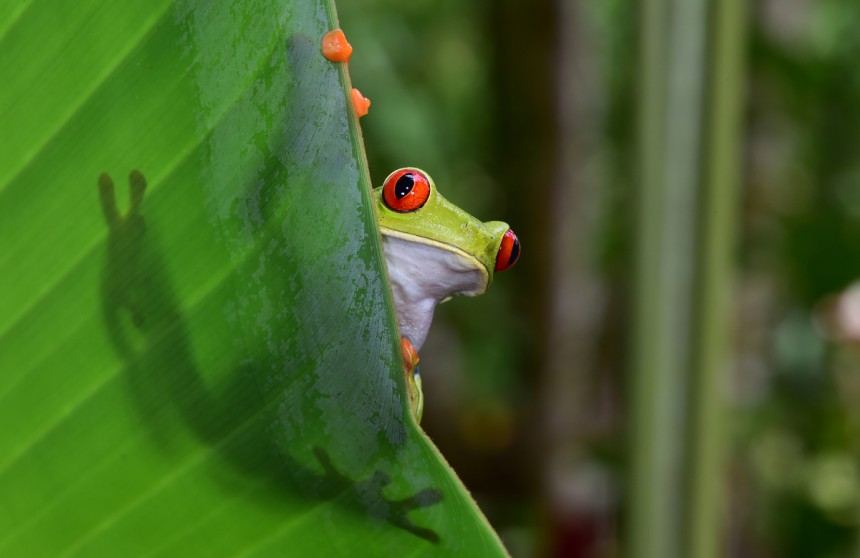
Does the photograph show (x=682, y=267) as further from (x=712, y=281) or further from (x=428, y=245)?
(x=428, y=245)

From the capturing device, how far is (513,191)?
177 cm

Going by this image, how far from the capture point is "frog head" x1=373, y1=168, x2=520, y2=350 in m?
0.66

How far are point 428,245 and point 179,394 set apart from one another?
270 mm

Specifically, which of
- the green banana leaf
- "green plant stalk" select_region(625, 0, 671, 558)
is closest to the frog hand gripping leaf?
"green plant stalk" select_region(625, 0, 671, 558)

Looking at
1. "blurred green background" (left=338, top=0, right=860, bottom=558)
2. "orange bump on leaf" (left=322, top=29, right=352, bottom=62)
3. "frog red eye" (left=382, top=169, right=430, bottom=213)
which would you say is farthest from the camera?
"blurred green background" (left=338, top=0, right=860, bottom=558)

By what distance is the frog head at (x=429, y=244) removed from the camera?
66 centimetres

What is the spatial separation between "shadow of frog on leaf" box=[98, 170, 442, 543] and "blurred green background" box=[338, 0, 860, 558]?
1.12ft

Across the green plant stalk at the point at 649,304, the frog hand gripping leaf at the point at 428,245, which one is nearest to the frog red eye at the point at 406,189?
the frog hand gripping leaf at the point at 428,245

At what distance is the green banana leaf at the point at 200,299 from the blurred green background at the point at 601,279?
1.17 feet

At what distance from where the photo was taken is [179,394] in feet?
1.47

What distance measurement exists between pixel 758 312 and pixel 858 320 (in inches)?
31.1

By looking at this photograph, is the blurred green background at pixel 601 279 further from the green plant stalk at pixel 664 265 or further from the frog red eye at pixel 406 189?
the frog red eye at pixel 406 189

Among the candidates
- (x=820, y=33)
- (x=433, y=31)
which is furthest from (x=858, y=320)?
(x=433, y=31)

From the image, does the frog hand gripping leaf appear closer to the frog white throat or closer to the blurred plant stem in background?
the frog white throat
